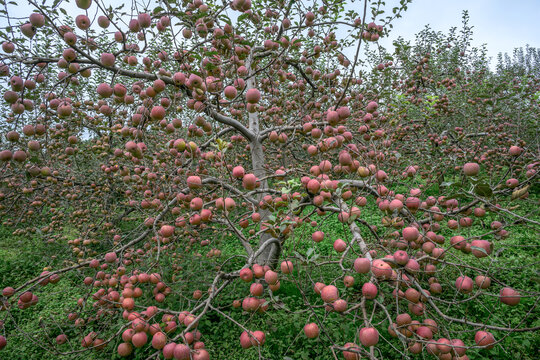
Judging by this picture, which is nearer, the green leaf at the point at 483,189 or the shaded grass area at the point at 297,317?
the green leaf at the point at 483,189

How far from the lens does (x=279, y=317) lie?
3520 mm

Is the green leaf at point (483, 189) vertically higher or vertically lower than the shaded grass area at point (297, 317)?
higher

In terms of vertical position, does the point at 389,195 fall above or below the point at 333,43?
below

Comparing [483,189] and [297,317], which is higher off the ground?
[483,189]

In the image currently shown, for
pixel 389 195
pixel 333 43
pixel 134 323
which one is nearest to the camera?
pixel 134 323

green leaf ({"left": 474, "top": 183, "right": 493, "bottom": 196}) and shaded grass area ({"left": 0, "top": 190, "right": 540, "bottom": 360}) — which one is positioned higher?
green leaf ({"left": 474, "top": 183, "right": 493, "bottom": 196})

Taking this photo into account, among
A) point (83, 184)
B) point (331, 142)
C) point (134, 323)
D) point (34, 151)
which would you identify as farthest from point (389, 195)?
point (83, 184)

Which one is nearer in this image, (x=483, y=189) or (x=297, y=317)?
(x=483, y=189)

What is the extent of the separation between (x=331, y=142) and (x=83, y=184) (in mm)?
4611

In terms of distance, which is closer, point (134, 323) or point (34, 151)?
point (134, 323)

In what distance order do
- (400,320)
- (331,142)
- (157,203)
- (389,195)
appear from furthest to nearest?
(157,203) → (389,195) → (331,142) → (400,320)

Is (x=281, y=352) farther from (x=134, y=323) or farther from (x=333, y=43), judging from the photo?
(x=333, y=43)

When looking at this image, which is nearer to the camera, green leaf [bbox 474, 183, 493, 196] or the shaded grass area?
green leaf [bbox 474, 183, 493, 196]

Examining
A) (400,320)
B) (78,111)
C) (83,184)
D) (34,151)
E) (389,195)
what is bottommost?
(400,320)
